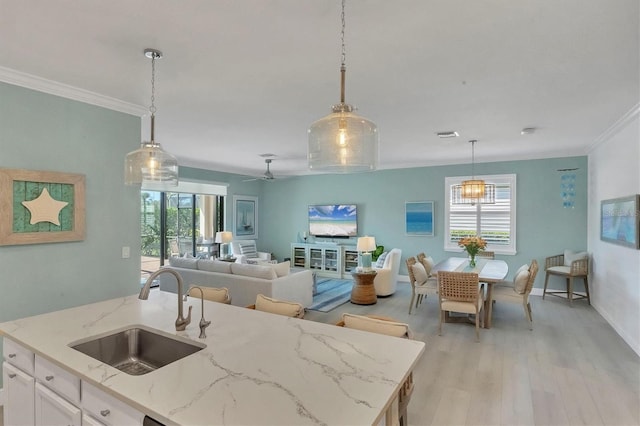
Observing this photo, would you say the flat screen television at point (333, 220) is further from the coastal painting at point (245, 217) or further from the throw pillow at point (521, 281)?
the throw pillow at point (521, 281)

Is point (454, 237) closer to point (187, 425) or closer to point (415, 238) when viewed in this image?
point (415, 238)

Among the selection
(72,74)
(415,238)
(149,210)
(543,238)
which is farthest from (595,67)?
(149,210)

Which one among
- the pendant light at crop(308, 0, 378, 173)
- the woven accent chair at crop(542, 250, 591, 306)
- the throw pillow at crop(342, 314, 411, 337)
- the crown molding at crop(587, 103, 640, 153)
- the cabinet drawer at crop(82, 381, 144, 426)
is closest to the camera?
the cabinet drawer at crop(82, 381, 144, 426)

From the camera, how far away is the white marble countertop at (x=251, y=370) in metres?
1.16

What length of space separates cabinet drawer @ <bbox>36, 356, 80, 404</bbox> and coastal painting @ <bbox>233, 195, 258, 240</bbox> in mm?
6950

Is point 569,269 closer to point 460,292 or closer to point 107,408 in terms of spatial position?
point 460,292

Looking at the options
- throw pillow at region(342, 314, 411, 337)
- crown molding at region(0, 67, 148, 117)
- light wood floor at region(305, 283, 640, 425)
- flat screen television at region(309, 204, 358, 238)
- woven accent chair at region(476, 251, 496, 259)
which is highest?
crown molding at region(0, 67, 148, 117)

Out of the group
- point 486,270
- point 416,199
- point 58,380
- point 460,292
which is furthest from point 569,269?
point 58,380

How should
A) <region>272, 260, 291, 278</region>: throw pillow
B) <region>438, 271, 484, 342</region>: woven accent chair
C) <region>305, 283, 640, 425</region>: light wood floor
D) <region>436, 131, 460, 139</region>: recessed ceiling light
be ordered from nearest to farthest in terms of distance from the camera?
1. <region>305, 283, 640, 425</region>: light wood floor
2. <region>438, 271, 484, 342</region>: woven accent chair
3. <region>436, 131, 460, 139</region>: recessed ceiling light
4. <region>272, 260, 291, 278</region>: throw pillow

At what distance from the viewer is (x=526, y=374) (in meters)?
3.27

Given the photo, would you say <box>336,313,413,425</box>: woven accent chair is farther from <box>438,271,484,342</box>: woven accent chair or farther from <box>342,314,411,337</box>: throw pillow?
<box>438,271,484,342</box>: woven accent chair

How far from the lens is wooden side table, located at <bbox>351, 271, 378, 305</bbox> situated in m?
5.80

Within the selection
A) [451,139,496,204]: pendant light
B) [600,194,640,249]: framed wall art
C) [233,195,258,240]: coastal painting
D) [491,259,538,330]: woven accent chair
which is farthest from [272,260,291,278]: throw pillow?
[600,194,640,249]: framed wall art

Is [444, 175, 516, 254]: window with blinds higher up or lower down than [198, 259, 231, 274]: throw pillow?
higher up
